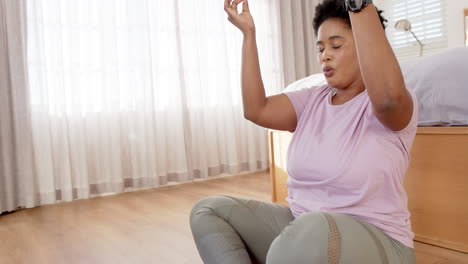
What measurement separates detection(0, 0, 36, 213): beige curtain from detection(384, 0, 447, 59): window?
3364 millimetres

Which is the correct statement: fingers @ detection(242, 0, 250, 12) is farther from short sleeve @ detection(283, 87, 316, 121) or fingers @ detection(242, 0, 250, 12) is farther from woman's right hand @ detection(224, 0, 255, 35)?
short sleeve @ detection(283, 87, 316, 121)

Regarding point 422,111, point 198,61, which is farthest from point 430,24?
point 422,111

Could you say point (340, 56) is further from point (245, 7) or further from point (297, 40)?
point (297, 40)

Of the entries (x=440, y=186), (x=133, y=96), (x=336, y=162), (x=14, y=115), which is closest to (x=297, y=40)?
(x=133, y=96)

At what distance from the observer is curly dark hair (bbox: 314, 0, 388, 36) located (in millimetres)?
892

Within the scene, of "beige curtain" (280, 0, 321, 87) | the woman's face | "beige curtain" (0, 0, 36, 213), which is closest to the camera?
the woman's face

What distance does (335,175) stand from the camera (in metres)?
0.79

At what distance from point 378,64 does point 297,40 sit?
306 centimetres

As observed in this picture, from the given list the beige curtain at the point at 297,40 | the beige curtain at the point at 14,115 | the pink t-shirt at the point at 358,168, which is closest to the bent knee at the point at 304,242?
the pink t-shirt at the point at 358,168

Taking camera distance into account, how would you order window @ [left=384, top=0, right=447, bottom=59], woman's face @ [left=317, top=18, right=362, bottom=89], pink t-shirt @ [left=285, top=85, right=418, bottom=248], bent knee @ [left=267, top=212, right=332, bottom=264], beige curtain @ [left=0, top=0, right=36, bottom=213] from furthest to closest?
1. window @ [left=384, top=0, right=447, bottom=59]
2. beige curtain @ [left=0, top=0, right=36, bottom=213]
3. woman's face @ [left=317, top=18, right=362, bottom=89]
4. pink t-shirt @ [left=285, top=85, right=418, bottom=248]
5. bent knee @ [left=267, top=212, right=332, bottom=264]

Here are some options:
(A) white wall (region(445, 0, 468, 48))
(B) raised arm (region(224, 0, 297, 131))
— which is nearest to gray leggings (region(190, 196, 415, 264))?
(B) raised arm (region(224, 0, 297, 131))

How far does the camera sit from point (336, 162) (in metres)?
0.79

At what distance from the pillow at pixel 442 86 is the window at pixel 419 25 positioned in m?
2.70

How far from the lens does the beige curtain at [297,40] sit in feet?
11.7
